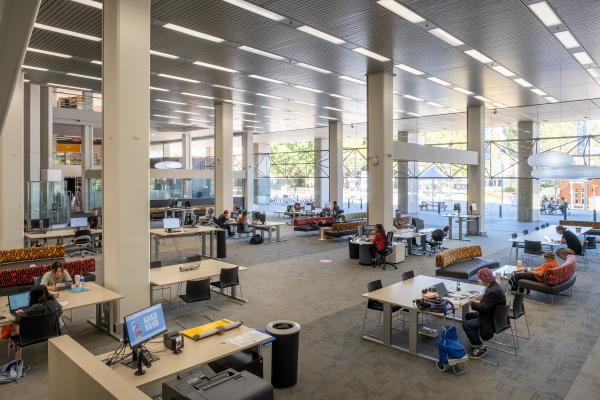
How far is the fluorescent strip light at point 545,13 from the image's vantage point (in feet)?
24.8

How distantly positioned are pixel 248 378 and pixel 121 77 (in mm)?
5365

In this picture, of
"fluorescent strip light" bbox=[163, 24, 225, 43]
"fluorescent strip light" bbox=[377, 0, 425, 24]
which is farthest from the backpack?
"fluorescent strip light" bbox=[377, 0, 425, 24]

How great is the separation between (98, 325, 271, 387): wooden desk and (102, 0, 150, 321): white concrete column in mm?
2590

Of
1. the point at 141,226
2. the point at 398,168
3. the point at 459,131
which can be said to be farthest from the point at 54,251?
the point at 459,131

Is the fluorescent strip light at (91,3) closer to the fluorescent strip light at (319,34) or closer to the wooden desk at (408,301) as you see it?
the fluorescent strip light at (319,34)

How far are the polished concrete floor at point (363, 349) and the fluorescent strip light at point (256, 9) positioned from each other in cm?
583

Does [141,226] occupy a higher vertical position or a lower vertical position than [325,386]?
higher

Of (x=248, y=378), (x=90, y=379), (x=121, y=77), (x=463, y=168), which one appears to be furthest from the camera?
(x=463, y=168)

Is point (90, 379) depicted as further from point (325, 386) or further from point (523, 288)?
point (523, 288)

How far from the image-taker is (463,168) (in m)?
26.2

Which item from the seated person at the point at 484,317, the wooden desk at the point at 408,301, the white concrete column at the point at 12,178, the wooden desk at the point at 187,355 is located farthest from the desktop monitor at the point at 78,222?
the seated person at the point at 484,317

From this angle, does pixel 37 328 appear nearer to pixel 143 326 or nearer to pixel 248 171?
pixel 143 326

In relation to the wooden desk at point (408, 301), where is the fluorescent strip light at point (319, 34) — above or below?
above

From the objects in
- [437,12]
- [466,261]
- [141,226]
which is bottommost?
[466,261]
